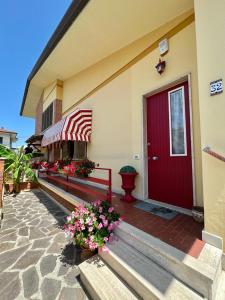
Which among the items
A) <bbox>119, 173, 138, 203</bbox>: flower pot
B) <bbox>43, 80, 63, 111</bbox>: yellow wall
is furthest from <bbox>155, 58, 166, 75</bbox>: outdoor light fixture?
<bbox>43, 80, 63, 111</bbox>: yellow wall

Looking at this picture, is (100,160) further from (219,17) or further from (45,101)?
(45,101)

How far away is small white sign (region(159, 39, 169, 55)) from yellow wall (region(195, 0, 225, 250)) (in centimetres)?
190

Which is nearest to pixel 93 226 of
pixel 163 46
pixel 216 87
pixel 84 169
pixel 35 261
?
pixel 35 261

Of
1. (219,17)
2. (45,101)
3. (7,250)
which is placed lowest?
(7,250)

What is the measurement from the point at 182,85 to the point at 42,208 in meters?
7.58

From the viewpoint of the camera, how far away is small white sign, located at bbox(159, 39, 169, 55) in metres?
5.06

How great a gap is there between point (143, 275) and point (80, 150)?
27.1ft

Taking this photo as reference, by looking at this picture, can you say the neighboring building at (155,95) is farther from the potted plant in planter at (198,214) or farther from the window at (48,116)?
the window at (48,116)

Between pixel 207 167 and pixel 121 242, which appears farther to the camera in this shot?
pixel 121 242

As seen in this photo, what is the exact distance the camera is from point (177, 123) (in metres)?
4.92

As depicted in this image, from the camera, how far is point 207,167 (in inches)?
117

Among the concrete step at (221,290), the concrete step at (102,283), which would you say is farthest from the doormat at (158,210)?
the concrete step at (102,283)

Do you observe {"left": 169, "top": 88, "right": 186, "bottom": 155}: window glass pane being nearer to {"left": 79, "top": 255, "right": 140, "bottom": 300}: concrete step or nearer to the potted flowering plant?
the potted flowering plant

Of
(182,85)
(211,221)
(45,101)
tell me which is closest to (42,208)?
(211,221)
